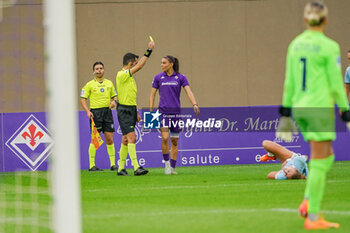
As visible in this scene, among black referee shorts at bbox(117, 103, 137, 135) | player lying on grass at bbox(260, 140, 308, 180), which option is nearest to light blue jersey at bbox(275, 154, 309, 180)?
player lying on grass at bbox(260, 140, 308, 180)

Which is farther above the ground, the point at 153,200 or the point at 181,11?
the point at 181,11

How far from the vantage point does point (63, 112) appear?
5715 mm

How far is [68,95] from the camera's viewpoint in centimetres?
570

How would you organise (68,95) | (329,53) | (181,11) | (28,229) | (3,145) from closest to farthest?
1. (68,95)
2. (329,53)
3. (28,229)
4. (3,145)
5. (181,11)

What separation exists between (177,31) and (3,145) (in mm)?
7197

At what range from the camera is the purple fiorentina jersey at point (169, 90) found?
15.8 m

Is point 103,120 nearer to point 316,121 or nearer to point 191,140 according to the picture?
point 191,140

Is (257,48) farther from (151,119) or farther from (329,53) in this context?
(329,53)

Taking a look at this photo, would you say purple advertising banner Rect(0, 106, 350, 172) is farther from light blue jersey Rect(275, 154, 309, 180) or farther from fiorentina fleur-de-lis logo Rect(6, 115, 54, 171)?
light blue jersey Rect(275, 154, 309, 180)

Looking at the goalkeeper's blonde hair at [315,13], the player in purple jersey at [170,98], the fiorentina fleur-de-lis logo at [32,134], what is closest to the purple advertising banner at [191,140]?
the fiorentina fleur-de-lis logo at [32,134]

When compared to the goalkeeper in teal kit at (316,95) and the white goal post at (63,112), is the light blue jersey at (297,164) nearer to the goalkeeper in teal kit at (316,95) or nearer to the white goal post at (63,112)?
the goalkeeper in teal kit at (316,95)

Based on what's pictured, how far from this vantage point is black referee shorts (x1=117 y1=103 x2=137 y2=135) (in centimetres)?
1576

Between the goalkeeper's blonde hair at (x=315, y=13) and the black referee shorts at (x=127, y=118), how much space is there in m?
8.68

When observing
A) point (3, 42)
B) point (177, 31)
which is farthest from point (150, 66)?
point (3, 42)
